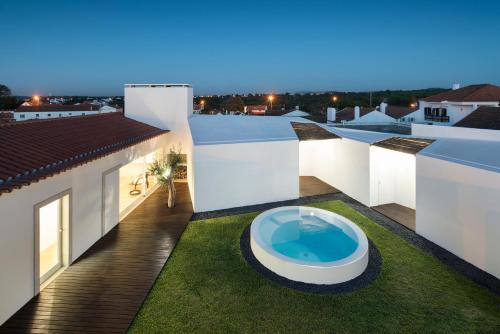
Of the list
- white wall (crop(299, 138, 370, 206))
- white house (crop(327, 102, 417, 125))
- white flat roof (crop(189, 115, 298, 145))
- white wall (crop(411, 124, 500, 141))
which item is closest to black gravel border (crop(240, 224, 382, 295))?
white wall (crop(299, 138, 370, 206))

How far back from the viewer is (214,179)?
14109 millimetres

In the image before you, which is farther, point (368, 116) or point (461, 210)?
point (368, 116)

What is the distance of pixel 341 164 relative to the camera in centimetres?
1661

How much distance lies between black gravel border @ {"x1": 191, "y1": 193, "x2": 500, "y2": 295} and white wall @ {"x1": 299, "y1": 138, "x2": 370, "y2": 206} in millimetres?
689

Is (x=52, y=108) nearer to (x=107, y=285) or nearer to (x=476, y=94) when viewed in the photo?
(x=107, y=285)

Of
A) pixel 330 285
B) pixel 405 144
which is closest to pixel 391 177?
pixel 405 144

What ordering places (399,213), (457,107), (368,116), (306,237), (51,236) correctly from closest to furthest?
(51,236), (306,237), (399,213), (457,107), (368,116)

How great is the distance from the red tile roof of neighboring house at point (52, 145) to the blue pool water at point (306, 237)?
22.1ft

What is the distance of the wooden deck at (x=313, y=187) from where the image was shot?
16.7 metres

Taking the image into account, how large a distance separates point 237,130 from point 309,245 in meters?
7.88

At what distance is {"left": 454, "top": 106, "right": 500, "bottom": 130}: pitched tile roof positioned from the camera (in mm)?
19703

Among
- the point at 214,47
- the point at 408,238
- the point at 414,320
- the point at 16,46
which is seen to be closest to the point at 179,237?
the point at 414,320

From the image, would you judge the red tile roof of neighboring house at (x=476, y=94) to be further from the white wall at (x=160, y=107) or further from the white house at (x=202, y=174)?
the white wall at (x=160, y=107)

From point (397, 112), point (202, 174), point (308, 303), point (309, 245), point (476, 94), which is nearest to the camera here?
point (308, 303)
